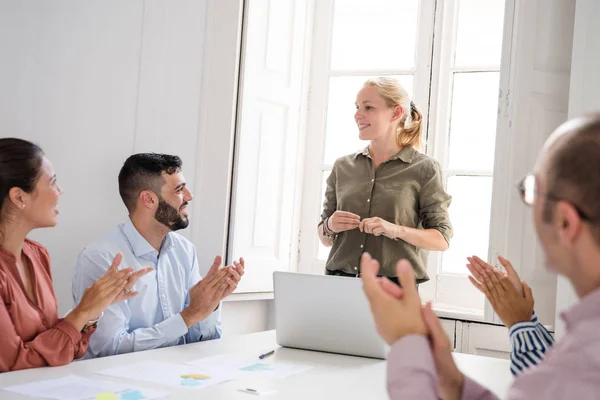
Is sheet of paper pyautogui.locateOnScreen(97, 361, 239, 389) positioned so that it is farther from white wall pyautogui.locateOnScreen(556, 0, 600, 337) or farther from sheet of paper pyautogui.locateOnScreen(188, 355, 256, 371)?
white wall pyautogui.locateOnScreen(556, 0, 600, 337)

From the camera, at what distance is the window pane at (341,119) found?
4.30 meters

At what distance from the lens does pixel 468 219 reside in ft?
12.8

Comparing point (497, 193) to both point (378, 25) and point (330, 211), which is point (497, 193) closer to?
point (330, 211)

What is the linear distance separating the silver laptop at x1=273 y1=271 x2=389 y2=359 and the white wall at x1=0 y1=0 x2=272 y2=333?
3.98ft

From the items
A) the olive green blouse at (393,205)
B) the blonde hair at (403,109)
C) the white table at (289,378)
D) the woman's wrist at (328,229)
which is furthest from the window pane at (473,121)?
the white table at (289,378)

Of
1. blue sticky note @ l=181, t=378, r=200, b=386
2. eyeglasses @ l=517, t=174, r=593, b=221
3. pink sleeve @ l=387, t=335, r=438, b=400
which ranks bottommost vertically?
blue sticky note @ l=181, t=378, r=200, b=386

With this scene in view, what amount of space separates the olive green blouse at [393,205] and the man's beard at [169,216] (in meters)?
0.77

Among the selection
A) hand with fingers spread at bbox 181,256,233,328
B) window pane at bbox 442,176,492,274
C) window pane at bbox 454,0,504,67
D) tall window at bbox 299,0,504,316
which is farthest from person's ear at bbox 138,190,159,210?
→ window pane at bbox 454,0,504,67

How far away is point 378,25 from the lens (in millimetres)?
4215

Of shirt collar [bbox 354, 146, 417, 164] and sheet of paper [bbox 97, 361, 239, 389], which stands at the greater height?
shirt collar [bbox 354, 146, 417, 164]

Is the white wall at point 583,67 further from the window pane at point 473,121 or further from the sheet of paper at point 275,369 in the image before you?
the sheet of paper at point 275,369

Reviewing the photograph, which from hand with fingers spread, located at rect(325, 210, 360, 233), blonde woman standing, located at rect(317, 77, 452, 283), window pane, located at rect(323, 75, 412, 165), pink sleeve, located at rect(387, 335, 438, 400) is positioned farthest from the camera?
window pane, located at rect(323, 75, 412, 165)

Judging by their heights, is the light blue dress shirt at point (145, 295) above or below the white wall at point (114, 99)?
below

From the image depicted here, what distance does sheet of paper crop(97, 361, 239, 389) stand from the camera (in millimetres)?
1723
